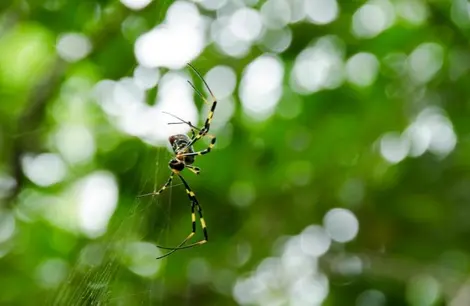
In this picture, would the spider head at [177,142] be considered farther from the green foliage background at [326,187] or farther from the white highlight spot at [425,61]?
the white highlight spot at [425,61]

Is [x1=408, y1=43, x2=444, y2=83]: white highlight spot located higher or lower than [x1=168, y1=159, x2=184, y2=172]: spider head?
lower

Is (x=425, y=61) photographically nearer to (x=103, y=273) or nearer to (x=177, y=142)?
(x=177, y=142)

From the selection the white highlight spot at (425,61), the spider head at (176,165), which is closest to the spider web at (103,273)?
the spider head at (176,165)

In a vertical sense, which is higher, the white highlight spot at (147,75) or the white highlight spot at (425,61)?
the white highlight spot at (147,75)

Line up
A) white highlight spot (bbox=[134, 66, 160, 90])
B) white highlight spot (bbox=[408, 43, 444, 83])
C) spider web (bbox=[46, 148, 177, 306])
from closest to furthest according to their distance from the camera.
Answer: spider web (bbox=[46, 148, 177, 306]) < white highlight spot (bbox=[134, 66, 160, 90]) < white highlight spot (bbox=[408, 43, 444, 83])

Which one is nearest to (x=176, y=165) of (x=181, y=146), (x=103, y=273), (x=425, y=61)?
(x=181, y=146)

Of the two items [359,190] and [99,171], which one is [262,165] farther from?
[99,171]

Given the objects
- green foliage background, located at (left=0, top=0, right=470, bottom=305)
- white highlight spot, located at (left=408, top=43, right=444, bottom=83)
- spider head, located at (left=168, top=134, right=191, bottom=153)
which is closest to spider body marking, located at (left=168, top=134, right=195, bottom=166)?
spider head, located at (left=168, top=134, right=191, bottom=153)

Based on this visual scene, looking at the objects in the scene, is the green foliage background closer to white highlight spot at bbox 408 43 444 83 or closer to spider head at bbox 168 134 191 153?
white highlight spot at bbox 408 43 444 83

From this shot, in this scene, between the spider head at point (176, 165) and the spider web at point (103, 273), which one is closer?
the spider web at point (103, 273)

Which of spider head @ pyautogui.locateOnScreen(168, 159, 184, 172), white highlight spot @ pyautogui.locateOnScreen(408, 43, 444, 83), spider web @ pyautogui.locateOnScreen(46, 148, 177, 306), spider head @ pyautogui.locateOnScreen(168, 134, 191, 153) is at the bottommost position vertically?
white highlight spot @ pyautogui.locateOnScreen(408, 43, 444, 83)

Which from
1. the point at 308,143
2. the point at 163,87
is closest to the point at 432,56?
the point at 308,143
